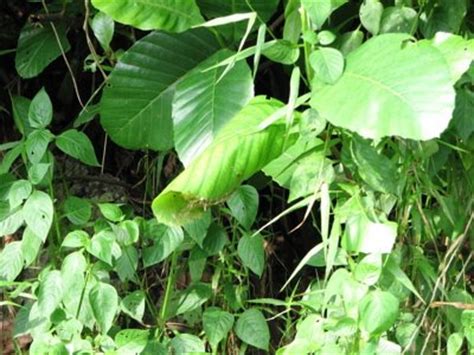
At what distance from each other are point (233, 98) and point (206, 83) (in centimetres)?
5

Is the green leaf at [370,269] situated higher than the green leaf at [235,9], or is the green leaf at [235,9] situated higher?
the green leaf at [235,9]

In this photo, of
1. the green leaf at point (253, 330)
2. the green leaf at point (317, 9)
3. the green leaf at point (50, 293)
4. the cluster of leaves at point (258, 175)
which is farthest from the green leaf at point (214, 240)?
the green leaf at point (317, 9)

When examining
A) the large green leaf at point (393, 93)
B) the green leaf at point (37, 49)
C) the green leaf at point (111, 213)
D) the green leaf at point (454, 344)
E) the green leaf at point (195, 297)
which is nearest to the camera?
the large green leaf at point (393, 93)

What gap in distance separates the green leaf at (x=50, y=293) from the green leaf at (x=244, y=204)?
0.27 m

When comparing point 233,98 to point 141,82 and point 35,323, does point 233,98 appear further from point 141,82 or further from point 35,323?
point 35,323

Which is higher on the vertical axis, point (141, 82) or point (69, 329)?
point (141, 82)

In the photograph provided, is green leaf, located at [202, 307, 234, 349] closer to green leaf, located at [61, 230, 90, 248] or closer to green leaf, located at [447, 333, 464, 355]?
green leaf, located at [61, 230, 90, 248]

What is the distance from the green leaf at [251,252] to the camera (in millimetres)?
1287

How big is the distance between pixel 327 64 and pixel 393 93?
0.35 feet

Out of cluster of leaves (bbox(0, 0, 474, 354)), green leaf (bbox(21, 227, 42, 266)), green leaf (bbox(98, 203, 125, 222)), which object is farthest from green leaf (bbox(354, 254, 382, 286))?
green leaf (bbox(21, 227, 42, 266))

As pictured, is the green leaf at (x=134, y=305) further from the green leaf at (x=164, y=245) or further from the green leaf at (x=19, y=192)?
the green leaf at (x=19, y=192)

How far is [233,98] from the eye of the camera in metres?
1.14

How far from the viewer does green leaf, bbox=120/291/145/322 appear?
4.31 ft

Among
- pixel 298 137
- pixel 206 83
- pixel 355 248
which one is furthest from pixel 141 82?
pixel 355 248
